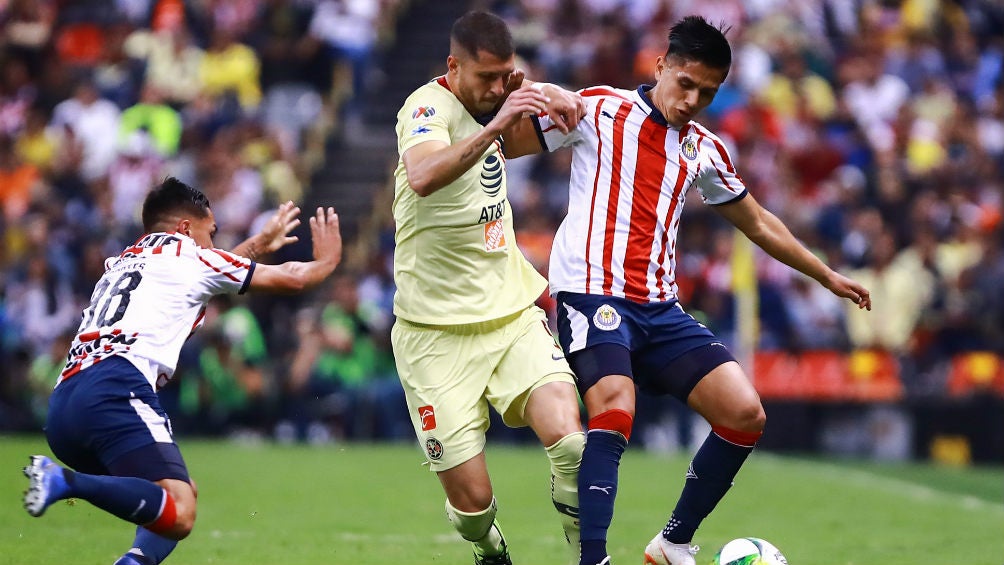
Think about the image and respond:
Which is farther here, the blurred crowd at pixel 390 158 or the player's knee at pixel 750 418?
the blurred crowd at pixel 390 158

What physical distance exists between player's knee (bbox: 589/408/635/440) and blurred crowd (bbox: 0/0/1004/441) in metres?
10.9

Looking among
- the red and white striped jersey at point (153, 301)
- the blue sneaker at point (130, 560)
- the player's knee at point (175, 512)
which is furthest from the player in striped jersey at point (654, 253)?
the blue sneaker at point (130, 560)

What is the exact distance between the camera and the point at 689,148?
7863 mm

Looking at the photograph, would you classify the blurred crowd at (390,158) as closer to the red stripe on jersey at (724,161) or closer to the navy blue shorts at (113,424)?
the red stripe on jersey at (724,161)

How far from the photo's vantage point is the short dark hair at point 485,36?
7.38 meters

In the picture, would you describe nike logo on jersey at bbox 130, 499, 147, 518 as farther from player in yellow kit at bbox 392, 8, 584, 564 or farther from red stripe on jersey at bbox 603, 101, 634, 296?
red stripe on jersey at bbox 603, 101, 634, 296

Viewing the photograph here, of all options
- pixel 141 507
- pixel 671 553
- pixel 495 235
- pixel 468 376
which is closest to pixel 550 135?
pixel 495 235

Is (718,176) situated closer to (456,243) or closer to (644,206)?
(644,206)

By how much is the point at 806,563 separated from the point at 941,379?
9007 mm

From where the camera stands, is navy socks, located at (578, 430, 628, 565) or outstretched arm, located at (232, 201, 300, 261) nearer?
navy socks, located at (578, 430, 628, 565)

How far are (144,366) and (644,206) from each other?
8.87 ft

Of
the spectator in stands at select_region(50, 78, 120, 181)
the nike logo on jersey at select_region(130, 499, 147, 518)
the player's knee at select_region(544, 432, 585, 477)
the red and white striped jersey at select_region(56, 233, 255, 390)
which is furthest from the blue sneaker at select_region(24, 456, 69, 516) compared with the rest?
the spectator in stands at select_region(50, 78, 120, 181)

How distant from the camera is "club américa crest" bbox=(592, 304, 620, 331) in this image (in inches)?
297

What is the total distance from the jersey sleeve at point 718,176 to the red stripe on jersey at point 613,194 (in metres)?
0.48
